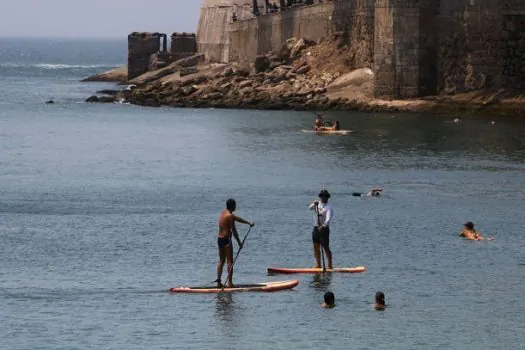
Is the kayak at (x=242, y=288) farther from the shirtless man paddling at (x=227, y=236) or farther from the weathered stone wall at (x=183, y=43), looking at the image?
the weathered stone wall at (x=183, y=43)

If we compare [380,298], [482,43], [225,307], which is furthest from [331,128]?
[225,307]

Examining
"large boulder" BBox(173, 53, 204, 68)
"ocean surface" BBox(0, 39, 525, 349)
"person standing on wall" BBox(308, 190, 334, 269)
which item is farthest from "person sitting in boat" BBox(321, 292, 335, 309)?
"large boulder" BBox(173, 53, 204, 68)

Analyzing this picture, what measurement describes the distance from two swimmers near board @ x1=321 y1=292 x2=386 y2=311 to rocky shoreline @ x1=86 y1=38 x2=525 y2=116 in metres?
41.2

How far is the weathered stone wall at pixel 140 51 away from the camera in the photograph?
125938mm

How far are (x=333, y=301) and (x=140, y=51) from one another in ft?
326

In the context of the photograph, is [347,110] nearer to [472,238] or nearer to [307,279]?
[472,238]

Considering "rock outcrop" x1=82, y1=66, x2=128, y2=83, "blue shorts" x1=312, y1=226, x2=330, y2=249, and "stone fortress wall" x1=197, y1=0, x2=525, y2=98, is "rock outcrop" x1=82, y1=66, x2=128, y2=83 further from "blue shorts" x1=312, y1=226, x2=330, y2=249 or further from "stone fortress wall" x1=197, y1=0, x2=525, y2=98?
"blue shorts" x1=312, y1=226, x2=330, y2=249

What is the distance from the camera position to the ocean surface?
27250 millimetres

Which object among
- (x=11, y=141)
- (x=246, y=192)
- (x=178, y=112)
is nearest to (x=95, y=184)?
(x=246, y=192)

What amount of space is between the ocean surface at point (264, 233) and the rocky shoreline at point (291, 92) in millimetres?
1463

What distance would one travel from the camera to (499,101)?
6988 centimetres

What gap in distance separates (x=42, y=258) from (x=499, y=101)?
39234mm

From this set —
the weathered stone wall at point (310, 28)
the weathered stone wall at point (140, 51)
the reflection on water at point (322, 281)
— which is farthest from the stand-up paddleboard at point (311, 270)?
the weathered stone wall at point (140, 51)

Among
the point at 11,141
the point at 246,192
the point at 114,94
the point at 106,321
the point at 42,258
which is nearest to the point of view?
the point at 106,321
